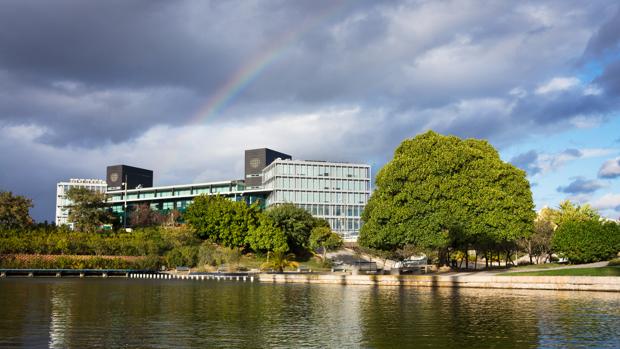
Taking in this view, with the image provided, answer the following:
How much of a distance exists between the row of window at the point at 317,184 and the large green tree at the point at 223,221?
2116 inches

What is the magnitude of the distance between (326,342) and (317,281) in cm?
4325

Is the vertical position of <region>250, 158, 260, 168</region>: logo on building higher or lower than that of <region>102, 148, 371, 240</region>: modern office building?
higher

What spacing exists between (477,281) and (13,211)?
251ft

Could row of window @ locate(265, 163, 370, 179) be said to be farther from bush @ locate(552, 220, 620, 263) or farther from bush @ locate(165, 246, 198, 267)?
bush @ locate(552, 220, 620, 263)

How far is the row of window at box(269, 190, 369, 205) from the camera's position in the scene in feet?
536

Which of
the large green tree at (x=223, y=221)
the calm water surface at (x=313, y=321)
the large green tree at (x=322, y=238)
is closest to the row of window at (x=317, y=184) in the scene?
the large green tree at (x=223, y=221)

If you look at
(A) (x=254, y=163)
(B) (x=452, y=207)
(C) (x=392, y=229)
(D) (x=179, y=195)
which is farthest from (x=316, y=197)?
(B) (x=452, y=207)

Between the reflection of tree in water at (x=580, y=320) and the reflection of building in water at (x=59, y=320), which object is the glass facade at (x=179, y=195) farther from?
the reflection of tree in water at (x=580, y=320)

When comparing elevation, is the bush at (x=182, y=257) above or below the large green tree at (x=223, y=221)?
below

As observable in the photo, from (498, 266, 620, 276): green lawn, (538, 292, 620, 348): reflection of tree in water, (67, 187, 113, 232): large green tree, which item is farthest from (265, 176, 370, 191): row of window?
(538, 292, 620, 348): reflection of tree in water

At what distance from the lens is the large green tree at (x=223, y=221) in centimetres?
10406

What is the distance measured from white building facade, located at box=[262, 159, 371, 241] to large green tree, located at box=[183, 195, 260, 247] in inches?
2137

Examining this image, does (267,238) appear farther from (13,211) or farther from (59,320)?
→ (59,320)

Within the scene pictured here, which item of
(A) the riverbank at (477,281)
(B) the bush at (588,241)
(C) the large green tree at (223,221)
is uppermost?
(C) the large green tree at (223,221)
